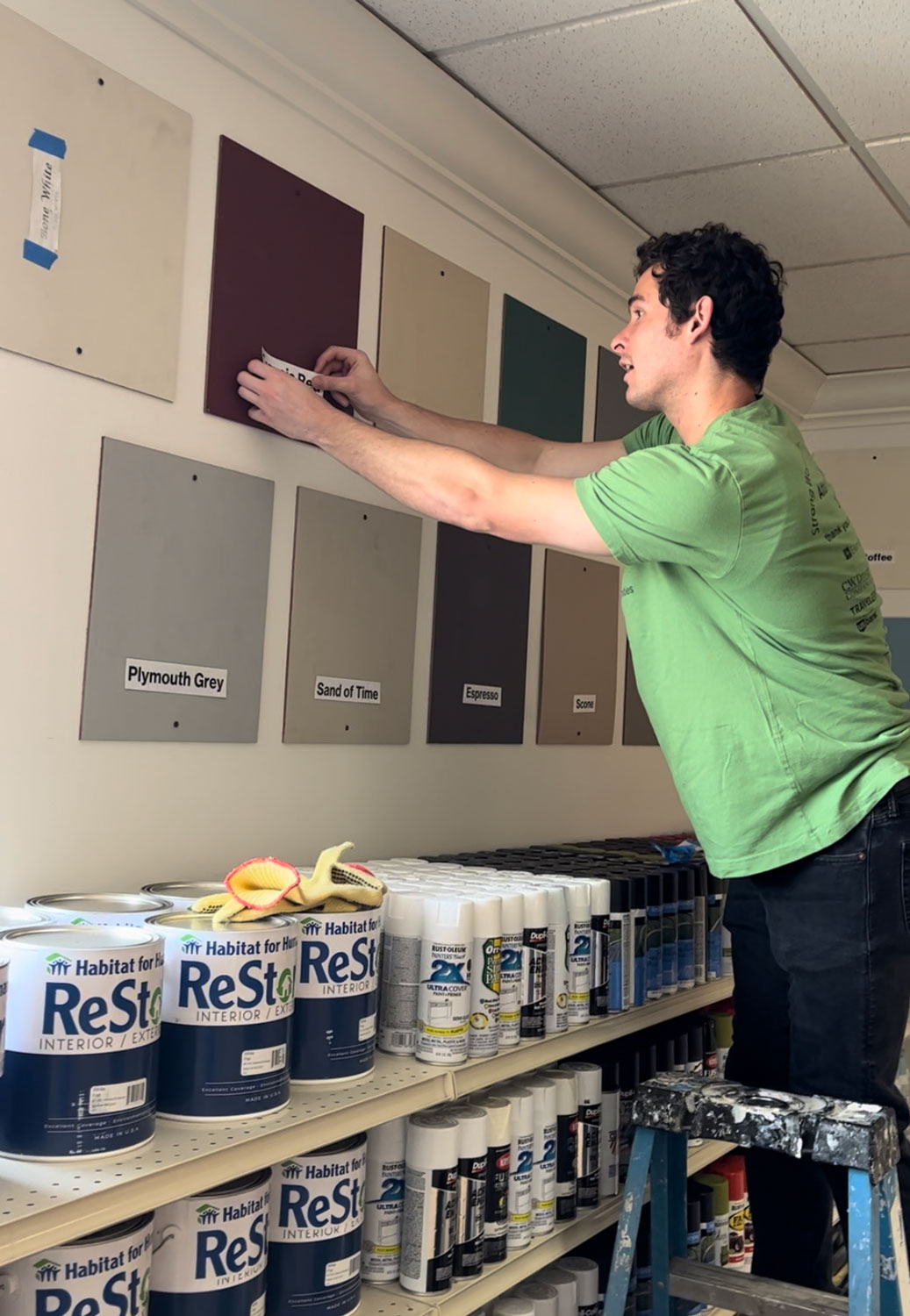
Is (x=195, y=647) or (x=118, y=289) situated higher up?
(x=118, y=289)

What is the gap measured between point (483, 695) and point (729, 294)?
3.54ft

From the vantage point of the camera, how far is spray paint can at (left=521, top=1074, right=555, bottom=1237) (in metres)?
1.97

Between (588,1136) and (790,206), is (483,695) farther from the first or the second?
(790,206)

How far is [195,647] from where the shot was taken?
201 centimetres

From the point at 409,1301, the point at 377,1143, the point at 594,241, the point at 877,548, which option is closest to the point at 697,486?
the point at 377,1143

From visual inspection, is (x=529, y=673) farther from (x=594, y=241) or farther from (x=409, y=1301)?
(x=409, y=1301)

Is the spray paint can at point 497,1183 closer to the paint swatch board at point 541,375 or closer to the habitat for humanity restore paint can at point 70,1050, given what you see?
the habitat for humanity restore paint can at point 70,1050

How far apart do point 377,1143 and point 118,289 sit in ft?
4.42

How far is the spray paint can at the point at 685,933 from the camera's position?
244cm

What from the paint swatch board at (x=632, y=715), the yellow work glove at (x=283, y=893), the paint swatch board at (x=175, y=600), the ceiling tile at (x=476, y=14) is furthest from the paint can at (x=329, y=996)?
the paint swatch board at (x=632, y=715)

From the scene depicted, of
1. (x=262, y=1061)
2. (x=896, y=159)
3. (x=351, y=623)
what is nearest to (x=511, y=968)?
(x=262, y=1061)

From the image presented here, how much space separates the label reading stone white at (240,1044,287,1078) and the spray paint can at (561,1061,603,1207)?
0.87m

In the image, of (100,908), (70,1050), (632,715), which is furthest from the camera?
(632,715)

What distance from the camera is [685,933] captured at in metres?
2.46
